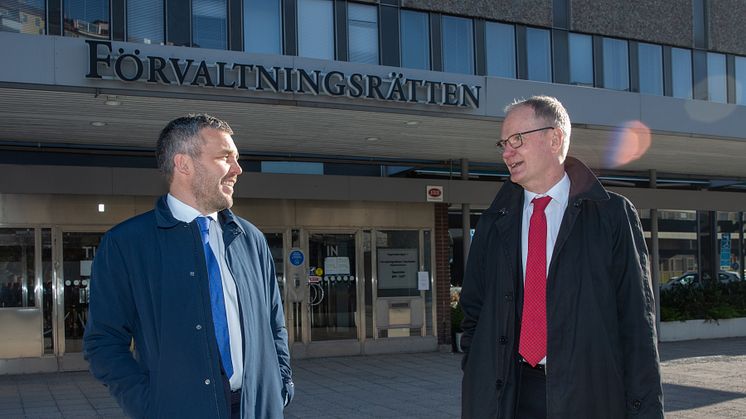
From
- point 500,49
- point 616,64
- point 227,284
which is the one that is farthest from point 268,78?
point 616,64

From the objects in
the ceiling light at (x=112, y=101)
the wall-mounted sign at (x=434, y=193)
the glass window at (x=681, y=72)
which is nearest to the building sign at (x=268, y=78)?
the ceiling light at (x=112, y=101)

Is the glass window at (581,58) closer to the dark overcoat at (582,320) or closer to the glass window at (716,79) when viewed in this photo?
the glass window at (716,79)

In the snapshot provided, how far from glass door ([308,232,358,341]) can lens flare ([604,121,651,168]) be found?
15.8 ft

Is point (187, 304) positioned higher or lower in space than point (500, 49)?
lower

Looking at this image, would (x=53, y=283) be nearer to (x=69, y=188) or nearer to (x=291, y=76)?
(x=69, y=188)

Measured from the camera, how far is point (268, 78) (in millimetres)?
9391

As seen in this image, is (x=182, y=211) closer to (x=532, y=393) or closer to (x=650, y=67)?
(x=532, y=393)

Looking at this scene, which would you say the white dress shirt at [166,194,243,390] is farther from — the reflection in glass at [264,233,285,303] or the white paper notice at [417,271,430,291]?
the white paper notice at [417,271,430,291]

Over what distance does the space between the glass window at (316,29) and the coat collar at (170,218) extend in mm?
10642

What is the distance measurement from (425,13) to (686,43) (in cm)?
683

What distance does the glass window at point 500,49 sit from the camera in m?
15.5

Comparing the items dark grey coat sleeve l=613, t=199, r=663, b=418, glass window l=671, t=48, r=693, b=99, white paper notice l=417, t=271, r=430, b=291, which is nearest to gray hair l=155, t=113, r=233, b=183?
dark grey coat sleeve l=613, t=199, r=663, b=418

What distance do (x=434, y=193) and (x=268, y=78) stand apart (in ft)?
18.0

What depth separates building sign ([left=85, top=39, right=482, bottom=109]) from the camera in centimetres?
878
